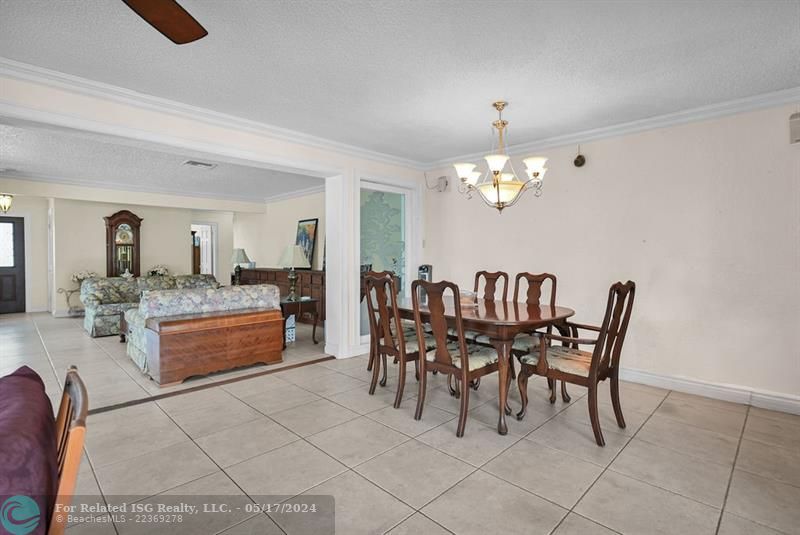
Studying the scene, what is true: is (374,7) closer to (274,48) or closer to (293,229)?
(274,48)

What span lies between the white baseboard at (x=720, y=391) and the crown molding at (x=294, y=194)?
5386 millimetres

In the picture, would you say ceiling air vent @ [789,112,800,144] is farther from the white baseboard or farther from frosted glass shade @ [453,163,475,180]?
frosted glass shade @ [453,163,475,180]

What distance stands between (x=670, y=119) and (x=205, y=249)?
35.1ft

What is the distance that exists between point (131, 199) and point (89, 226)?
136cm

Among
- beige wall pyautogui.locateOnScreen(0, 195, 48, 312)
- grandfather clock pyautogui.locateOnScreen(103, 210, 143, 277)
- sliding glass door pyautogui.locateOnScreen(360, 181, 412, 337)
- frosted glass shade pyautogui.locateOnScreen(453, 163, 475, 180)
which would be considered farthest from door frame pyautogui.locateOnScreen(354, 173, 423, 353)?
beige wall pyautogui.locateOnScreen(0, 195, 48, 312)

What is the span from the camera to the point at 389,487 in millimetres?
2059

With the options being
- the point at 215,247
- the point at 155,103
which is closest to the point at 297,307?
the point at 155,103

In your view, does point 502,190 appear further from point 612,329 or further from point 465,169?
point 612,329

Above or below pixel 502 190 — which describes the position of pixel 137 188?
above

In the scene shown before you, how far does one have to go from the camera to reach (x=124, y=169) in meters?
5.75

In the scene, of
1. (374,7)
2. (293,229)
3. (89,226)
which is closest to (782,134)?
(374,7)

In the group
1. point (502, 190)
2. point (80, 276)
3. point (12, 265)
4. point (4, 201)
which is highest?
point (4, 201)

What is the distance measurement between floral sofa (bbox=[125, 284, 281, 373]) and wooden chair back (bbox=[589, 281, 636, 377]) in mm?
3152

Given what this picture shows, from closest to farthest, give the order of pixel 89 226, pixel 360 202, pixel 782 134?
pixel 782 134
pixel 360 202
pixel 89 226
